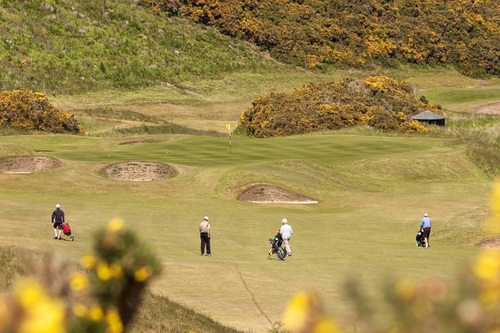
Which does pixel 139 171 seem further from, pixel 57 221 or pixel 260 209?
pixel 57 221

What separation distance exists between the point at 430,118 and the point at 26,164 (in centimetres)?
4907

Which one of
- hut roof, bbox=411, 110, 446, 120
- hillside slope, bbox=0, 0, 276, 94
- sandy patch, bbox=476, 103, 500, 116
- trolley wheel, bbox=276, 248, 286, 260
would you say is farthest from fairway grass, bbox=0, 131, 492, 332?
hillside slope, bbox=0, 0, 276, 94

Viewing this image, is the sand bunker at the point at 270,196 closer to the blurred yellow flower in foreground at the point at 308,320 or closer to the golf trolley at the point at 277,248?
the golf trolley at the point at 277,248

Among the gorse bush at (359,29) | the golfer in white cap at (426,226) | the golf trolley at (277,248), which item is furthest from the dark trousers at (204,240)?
the gorse bush at (359,29)

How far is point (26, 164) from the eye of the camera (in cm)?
4825

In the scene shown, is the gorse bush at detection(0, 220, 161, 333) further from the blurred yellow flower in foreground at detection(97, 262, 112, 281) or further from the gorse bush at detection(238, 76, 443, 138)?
the gorse bush at detection(238, 76, 443, 138)

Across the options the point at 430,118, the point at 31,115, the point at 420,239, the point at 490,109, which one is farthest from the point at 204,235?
the point at 490,109

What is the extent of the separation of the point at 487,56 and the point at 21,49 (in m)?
83.5

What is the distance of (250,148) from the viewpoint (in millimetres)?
60594

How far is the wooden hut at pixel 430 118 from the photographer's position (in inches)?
3290

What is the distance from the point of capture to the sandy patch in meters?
98.3

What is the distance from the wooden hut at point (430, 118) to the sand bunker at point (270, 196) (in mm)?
43196

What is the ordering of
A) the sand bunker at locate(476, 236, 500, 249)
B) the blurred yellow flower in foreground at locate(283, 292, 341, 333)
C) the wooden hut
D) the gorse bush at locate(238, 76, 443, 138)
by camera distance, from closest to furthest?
the blurred yellow flower in foreground at locate(283, 292, 341, 333) < the sand bunker at locate(476, 236, 500, 249) < the gorse bush at locate(238, 76, 443, 138) < the wooden hut

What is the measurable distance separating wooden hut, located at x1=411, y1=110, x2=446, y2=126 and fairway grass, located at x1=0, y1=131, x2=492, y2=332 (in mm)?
11735
